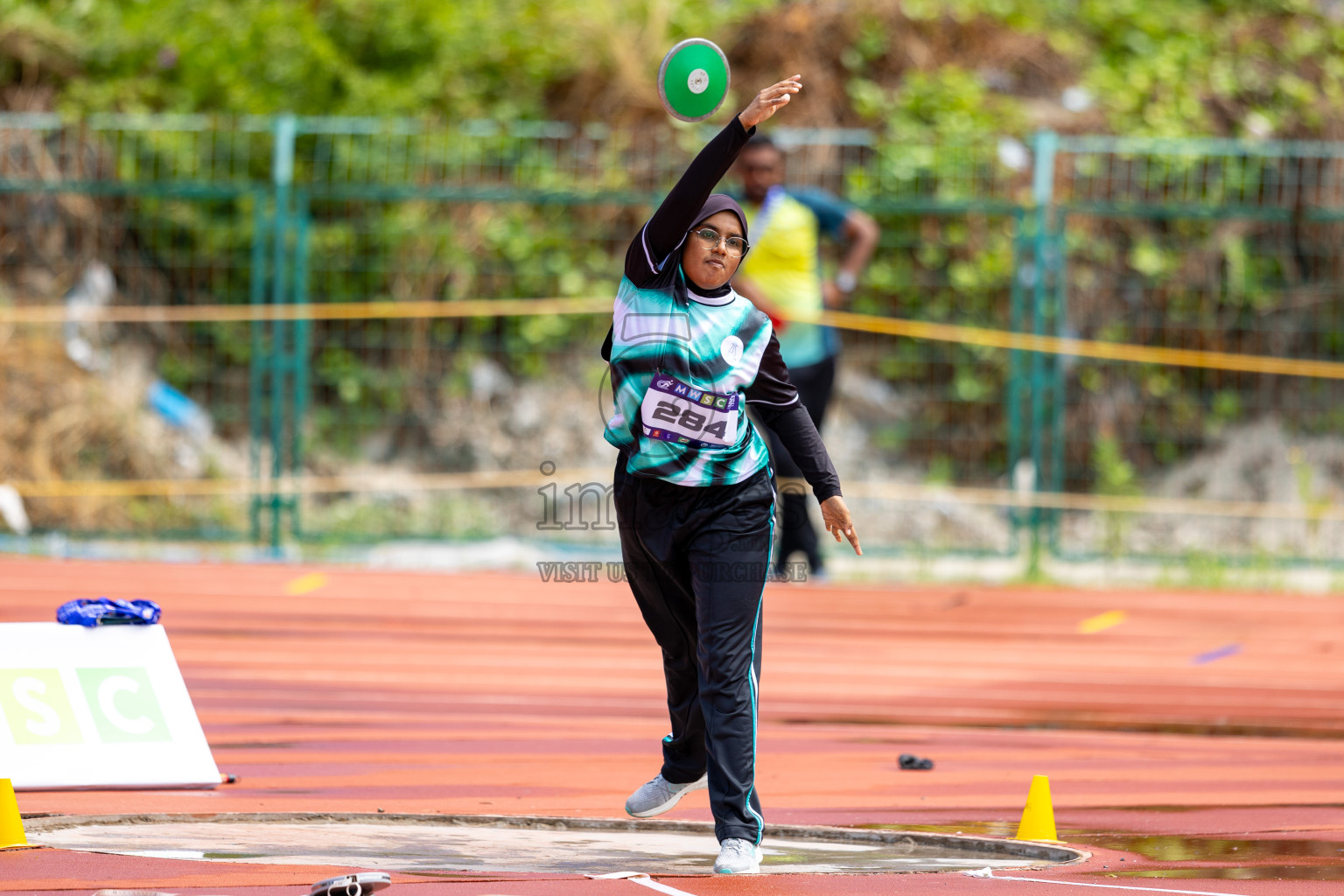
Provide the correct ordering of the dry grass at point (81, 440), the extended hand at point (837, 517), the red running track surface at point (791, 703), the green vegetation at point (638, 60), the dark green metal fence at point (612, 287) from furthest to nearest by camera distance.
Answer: the green vegetation at point (638, 60) < the dark green metal fence at point (612, 287) < the dry grass at point (81, 440) < the red running track surface at point (791, 703) < the extended hand at point (837, 517)

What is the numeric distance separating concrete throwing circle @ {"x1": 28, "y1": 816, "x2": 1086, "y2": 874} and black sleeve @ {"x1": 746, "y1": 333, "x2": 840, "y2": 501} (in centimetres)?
92

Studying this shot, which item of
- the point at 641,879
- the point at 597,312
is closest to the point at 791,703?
the point at 641,879

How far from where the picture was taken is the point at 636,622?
9.06 meters

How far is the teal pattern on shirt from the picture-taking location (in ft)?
13.6

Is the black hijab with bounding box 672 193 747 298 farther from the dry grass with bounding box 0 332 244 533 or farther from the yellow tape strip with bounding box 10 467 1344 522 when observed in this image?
the dry grass with bounding box 0 332 244 533

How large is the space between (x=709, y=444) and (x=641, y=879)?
1.05m

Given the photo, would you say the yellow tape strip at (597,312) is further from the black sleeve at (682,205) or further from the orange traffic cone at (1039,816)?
the black sleeve at (682,205)

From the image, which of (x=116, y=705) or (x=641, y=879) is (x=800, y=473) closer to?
(x=116, y=705)

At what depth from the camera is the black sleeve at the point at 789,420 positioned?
427 centimetres

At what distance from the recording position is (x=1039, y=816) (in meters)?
4.39

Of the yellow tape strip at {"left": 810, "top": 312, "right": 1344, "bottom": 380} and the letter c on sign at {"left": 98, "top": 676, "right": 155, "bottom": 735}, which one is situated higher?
the yellow tape strip at {"left": 810, "top": 312, "right": 1344, "bottom": 380}

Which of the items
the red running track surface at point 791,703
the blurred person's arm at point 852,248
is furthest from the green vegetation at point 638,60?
the red running track surface at point 791,703

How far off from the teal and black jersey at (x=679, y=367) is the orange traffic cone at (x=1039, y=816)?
0.95 meters

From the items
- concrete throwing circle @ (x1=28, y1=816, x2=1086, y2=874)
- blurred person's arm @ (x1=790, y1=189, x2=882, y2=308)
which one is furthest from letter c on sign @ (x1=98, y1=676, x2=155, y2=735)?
blurred person's arm @ (x1=790, y1=189, x2=882, y2=308)
